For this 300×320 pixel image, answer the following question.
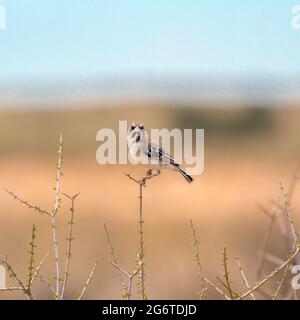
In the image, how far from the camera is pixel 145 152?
8.34 metres

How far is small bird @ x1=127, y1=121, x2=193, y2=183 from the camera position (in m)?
8.30

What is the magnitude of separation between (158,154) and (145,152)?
113 millimetres

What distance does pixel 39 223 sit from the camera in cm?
2059

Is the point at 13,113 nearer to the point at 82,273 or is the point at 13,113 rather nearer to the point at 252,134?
the point at 252,134

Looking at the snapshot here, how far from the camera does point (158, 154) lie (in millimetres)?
8367

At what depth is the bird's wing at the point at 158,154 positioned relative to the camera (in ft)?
27.3

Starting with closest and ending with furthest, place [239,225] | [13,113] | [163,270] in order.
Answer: [163,270]
[239,225]
[13,113]

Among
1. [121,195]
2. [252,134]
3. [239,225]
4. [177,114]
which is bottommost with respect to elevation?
[239,225]

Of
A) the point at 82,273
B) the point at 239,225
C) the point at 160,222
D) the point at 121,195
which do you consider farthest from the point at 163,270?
the point at 121,195

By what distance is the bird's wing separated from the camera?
27.3ft

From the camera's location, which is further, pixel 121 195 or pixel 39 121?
pixel 39 121

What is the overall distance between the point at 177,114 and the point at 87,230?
3453 cm

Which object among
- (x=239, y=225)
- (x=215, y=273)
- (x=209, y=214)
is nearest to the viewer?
(x=215, y=273)

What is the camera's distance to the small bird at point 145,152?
830cm
